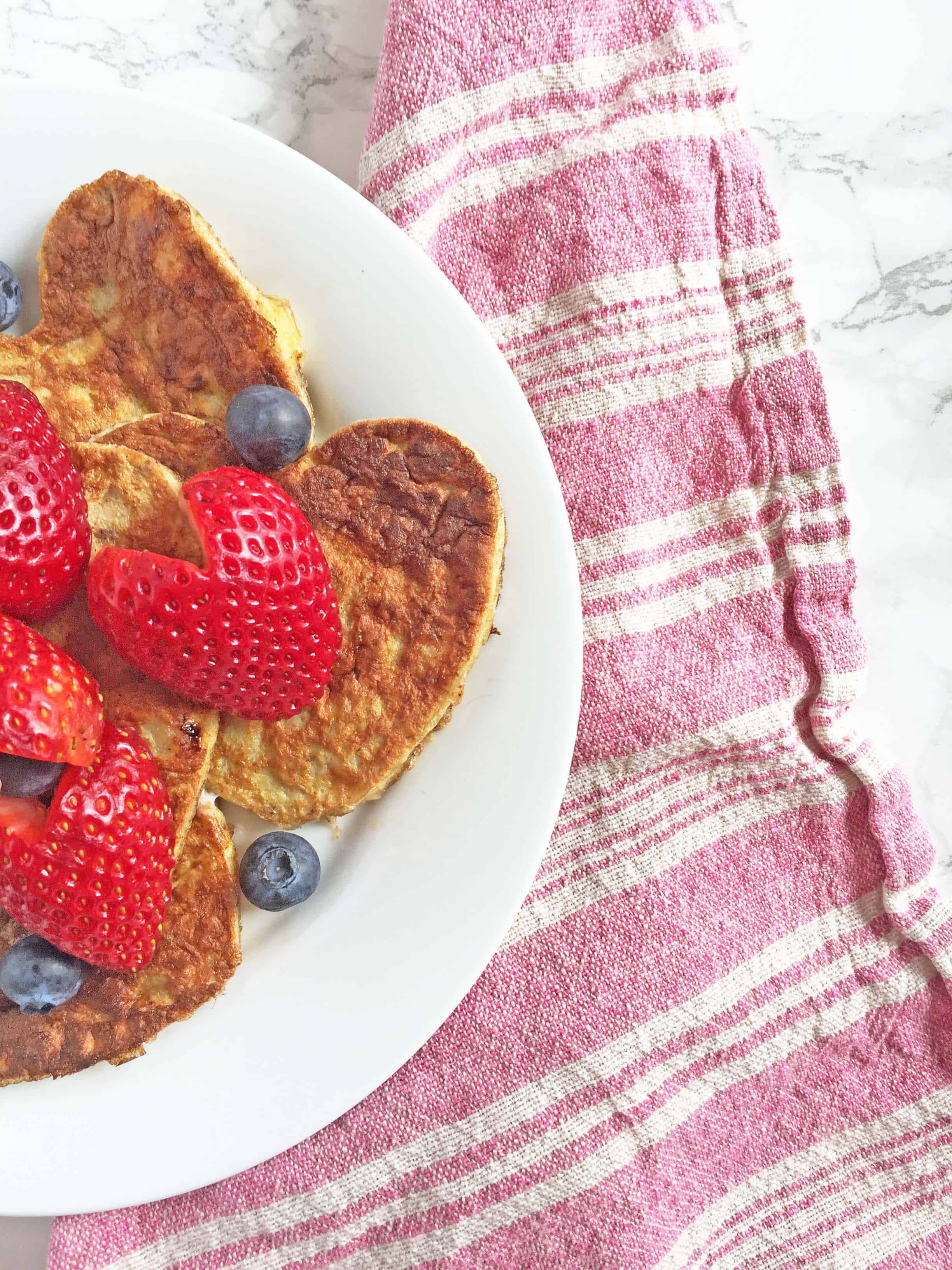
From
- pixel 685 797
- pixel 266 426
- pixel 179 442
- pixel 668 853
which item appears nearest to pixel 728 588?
pixel 685 797

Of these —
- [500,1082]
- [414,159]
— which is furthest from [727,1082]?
[414,159]

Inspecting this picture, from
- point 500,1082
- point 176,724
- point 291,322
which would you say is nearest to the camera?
point 176,724

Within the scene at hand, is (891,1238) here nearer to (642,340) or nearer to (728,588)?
(728,588)

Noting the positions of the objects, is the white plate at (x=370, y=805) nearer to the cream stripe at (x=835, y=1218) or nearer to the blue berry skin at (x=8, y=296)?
the blue berry skin at (x=8, y=296)

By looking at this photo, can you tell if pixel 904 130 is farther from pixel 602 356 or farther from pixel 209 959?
pixel 209 959

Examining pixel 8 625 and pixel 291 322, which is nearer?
pixel 8 625
